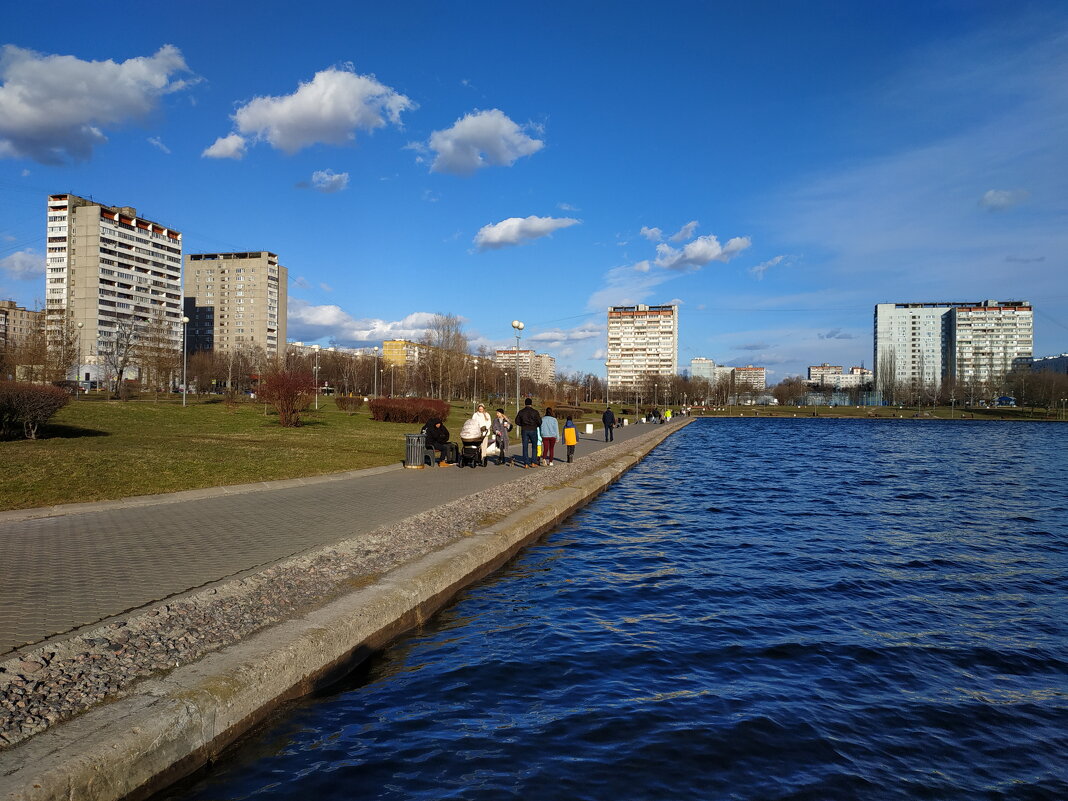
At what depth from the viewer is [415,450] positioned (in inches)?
720

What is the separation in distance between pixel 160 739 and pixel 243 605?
211 centimetres

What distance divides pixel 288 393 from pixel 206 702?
2819 centimetres

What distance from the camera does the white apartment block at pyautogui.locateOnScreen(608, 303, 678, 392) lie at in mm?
184375

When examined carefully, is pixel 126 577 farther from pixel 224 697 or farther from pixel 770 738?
pixel 770 738

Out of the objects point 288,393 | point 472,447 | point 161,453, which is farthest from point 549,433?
point 288,393

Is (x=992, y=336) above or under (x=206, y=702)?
above

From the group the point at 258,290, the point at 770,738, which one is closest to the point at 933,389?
the point at 258,290

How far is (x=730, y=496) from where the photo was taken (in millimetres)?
18188

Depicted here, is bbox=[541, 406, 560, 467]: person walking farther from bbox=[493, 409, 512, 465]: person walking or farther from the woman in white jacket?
the woman in white jacket

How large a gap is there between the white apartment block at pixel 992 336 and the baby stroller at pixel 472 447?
172 metres

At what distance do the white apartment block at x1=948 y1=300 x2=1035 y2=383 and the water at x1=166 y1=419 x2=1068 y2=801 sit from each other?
17727 centimetres

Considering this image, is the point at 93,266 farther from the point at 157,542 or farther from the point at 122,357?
the point at 157,542

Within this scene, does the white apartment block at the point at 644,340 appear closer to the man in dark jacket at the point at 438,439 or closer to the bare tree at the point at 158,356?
the bare tree at the point at 158,356

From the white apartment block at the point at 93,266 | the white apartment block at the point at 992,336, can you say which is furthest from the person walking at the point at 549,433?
the white apartment block at the point at 992,336
